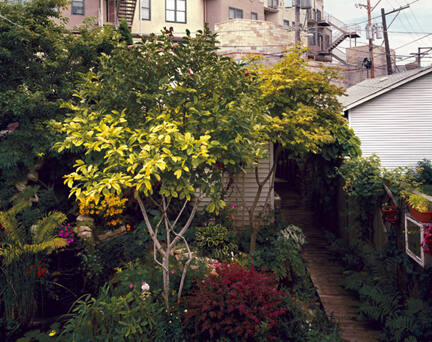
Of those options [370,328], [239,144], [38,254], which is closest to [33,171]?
[38,254]

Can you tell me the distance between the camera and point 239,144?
5273 millimetres

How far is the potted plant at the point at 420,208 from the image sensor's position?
599cm

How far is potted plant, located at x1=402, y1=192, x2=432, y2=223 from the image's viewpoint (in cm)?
599

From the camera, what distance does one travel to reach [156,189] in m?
10.2

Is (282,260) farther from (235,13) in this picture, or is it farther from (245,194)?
(235,13)

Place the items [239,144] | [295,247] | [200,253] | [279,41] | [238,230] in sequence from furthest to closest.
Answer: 1. [279,41]
2. [238,230]
3. [295,247]
4. [200,253]
5. [239,144]

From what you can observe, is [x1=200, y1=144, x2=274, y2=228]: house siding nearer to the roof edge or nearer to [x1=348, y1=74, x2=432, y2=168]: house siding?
the roof edge

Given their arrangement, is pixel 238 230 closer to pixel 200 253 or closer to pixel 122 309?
pixel 200 253

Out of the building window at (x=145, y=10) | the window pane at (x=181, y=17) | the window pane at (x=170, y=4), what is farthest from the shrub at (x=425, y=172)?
the building window at (x=145, y=10)

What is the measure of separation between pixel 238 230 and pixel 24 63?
7.23 m

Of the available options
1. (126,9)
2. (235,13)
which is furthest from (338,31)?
(126,9)

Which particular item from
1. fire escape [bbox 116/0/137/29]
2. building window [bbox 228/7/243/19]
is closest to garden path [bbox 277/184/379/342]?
fire escape [bbox 116/0/137/29]

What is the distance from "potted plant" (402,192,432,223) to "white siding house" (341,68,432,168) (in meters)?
9.47

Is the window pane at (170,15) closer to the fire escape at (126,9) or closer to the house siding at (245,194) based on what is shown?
the fire escape at (126,9)
